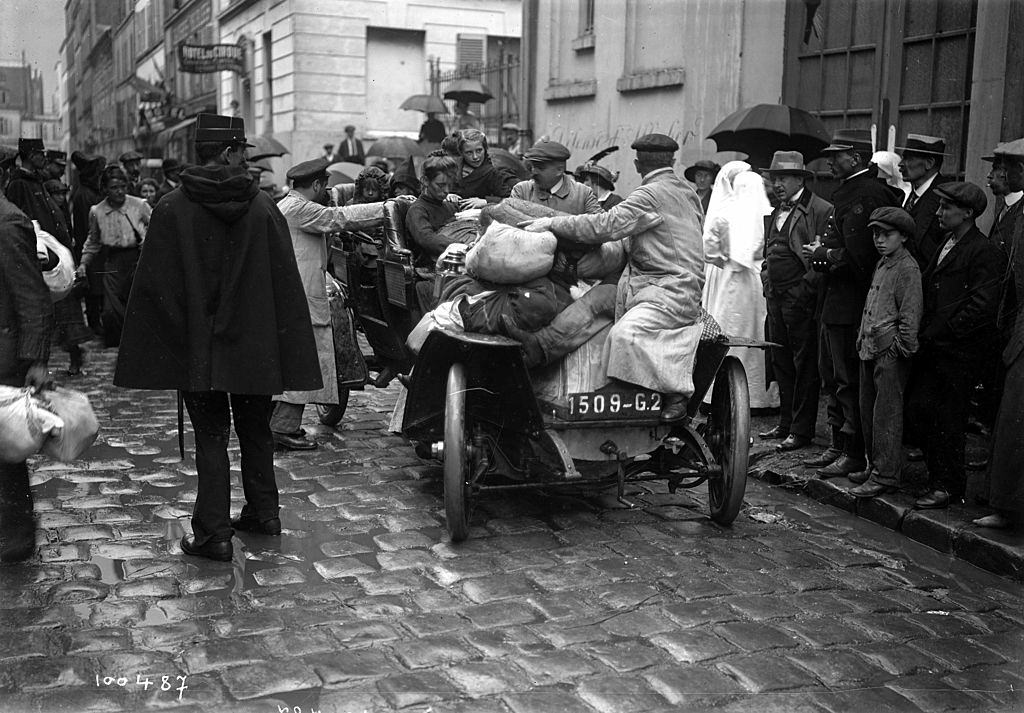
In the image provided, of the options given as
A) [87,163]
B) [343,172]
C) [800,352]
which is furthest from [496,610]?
[343,172]

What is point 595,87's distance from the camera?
14805mm

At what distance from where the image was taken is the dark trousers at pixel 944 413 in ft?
20.4

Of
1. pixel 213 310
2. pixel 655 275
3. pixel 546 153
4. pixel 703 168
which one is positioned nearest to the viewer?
pixel 213 310

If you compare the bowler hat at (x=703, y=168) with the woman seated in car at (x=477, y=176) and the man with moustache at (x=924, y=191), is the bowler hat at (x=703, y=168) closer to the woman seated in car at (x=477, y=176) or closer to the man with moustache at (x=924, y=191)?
the woman seated in car at (x=477, y=176)

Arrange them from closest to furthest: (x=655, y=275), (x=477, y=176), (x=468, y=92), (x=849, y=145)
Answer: (x=655, y=275) < (x=849, y=145) < (x=477, y=176) < (x=468, y=92)

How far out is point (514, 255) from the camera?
5.74 m

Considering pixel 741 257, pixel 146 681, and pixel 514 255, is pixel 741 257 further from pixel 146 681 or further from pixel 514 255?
pixel 146 681

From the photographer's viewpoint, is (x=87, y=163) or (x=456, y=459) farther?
(x=87, y=163)

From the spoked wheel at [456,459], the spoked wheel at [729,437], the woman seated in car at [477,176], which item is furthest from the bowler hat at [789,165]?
the spoked wheel at [456,459]

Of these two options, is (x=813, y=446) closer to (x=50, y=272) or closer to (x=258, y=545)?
(x=258, y=545)

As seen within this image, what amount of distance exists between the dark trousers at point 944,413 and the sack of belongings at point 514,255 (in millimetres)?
2352

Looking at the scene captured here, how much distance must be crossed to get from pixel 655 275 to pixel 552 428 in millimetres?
1009

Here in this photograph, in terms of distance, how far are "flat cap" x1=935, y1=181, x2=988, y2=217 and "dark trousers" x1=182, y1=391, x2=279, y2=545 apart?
3.90 m

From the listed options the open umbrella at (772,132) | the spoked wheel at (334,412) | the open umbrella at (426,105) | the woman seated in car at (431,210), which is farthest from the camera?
the open umbrella at (426,105)
